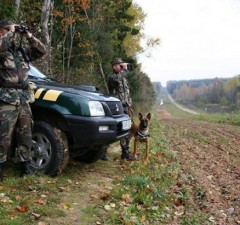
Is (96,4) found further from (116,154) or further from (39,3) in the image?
(116,154)

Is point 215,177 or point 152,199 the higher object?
point 152,199

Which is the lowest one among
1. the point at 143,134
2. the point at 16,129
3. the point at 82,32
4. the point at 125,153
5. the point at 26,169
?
the point at 125,153

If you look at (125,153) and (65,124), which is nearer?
(65,124)

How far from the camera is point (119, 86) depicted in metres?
8.51

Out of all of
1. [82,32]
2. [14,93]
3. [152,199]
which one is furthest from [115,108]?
[82,32]

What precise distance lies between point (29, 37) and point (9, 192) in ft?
7.28

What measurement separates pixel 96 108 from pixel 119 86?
2296 mm

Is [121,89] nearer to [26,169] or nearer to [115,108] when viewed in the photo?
[115,108]

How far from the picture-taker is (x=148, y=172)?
7445mm

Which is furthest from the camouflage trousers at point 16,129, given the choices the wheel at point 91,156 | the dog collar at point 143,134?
the dog collar at point 143,134

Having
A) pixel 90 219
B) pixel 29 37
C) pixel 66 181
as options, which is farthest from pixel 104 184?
pixel 29 37

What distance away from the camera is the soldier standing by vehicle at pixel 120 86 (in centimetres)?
843

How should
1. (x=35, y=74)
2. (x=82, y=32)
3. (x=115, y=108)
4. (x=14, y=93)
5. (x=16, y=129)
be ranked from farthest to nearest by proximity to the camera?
(x=82, y=32) → (x=35, y=74) → (x=115, y=108) → (x=16, y=129) → (x=14, y=93)

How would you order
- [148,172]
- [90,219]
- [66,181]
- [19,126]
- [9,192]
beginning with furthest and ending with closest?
[148,172] → [66,181] → [19,126] → [9,192] → [90,219]
